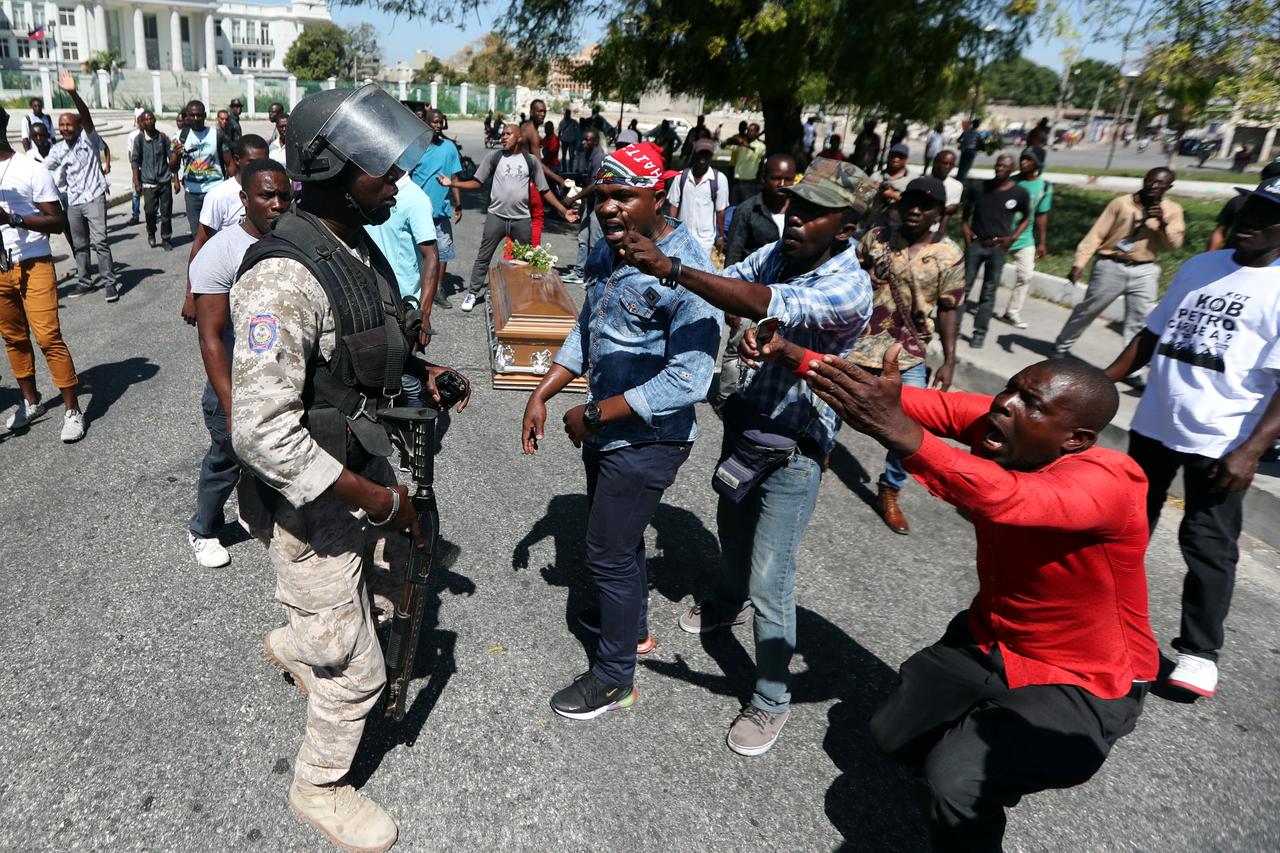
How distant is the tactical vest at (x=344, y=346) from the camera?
2.01 m

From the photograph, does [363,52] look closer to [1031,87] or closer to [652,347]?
[1031,87]

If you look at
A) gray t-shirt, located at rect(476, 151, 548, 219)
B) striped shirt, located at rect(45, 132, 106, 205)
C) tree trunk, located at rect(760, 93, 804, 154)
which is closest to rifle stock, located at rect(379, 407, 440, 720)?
gray t-shirt, located at rect(476, 151, 548, 219)

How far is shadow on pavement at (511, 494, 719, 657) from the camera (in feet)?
12.4

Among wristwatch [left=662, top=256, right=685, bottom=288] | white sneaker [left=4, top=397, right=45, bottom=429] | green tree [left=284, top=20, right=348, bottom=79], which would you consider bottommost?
white sneaker [left=4, top=397, right=45, bottom=429]

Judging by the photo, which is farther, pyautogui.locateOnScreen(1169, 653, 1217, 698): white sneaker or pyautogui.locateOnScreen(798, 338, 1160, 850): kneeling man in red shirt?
pyautogui.locateOnScreen(1169, 653, 1217, 698): white sneaker

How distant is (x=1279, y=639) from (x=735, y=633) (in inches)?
107

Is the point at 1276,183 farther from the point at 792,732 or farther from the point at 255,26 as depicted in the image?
the point at 255,26

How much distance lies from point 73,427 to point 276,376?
4178 millimetres

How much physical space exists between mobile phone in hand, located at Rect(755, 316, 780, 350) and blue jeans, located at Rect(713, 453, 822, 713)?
761 millimetres

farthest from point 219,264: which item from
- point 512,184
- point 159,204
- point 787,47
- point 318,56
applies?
point 318,56

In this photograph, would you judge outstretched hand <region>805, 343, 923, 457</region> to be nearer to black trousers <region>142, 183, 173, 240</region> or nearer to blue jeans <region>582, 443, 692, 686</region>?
blue jeans <region>582, 443, 692, 686</region>

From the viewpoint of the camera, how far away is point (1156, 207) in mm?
6215

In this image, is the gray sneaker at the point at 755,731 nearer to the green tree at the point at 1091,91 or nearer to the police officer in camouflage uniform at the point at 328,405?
the police officer in camouflage uniform at the point at 328,405

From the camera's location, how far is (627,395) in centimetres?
262
